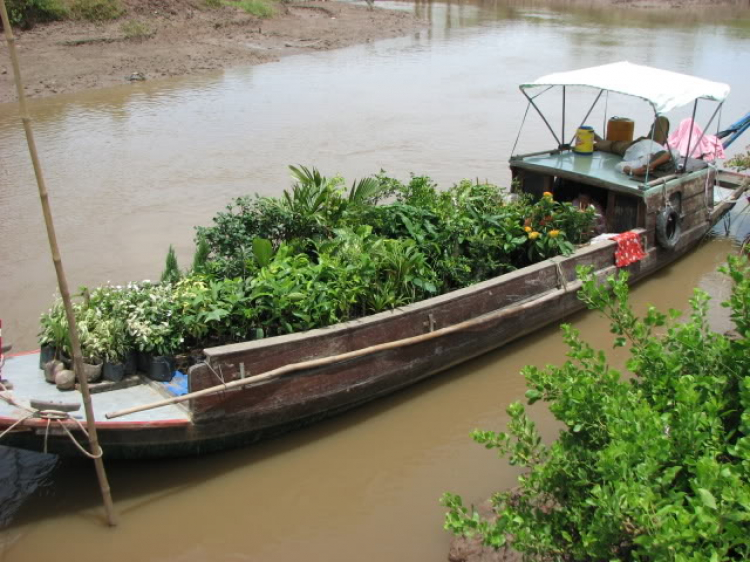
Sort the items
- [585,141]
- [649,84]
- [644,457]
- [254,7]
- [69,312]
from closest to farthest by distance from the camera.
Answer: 1. [644,457]
2. [69,312]
3. [649,84]
4. [585,141]
5. [254,7]

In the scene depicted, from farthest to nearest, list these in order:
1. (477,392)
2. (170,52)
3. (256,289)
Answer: (170,52)
(477,392)
(256,289)

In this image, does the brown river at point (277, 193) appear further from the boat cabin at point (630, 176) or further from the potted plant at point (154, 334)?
the boat cabin at point (630, 176)

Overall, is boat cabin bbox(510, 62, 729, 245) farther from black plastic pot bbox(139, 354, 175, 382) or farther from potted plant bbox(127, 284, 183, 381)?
black plastic pot bbox(139, 354, 175, 382)

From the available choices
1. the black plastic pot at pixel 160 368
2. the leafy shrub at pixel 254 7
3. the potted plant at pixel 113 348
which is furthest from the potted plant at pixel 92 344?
the leafy shrub at pixel 254 7

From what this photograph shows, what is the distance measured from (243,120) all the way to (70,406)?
10675 millimetres

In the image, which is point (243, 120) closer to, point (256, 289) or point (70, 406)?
point (256, 289)

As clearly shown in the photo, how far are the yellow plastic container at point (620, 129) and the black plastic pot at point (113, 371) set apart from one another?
575cm

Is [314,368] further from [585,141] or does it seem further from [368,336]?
[585,141]

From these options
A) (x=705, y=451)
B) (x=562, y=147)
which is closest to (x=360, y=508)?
(x=705, y=451)

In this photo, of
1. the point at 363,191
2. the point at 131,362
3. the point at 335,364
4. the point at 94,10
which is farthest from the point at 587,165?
the point at 94,10

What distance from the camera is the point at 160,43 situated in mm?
18797

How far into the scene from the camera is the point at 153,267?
7.36m

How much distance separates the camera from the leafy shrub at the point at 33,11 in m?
18.1

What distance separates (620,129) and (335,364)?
188 inches
